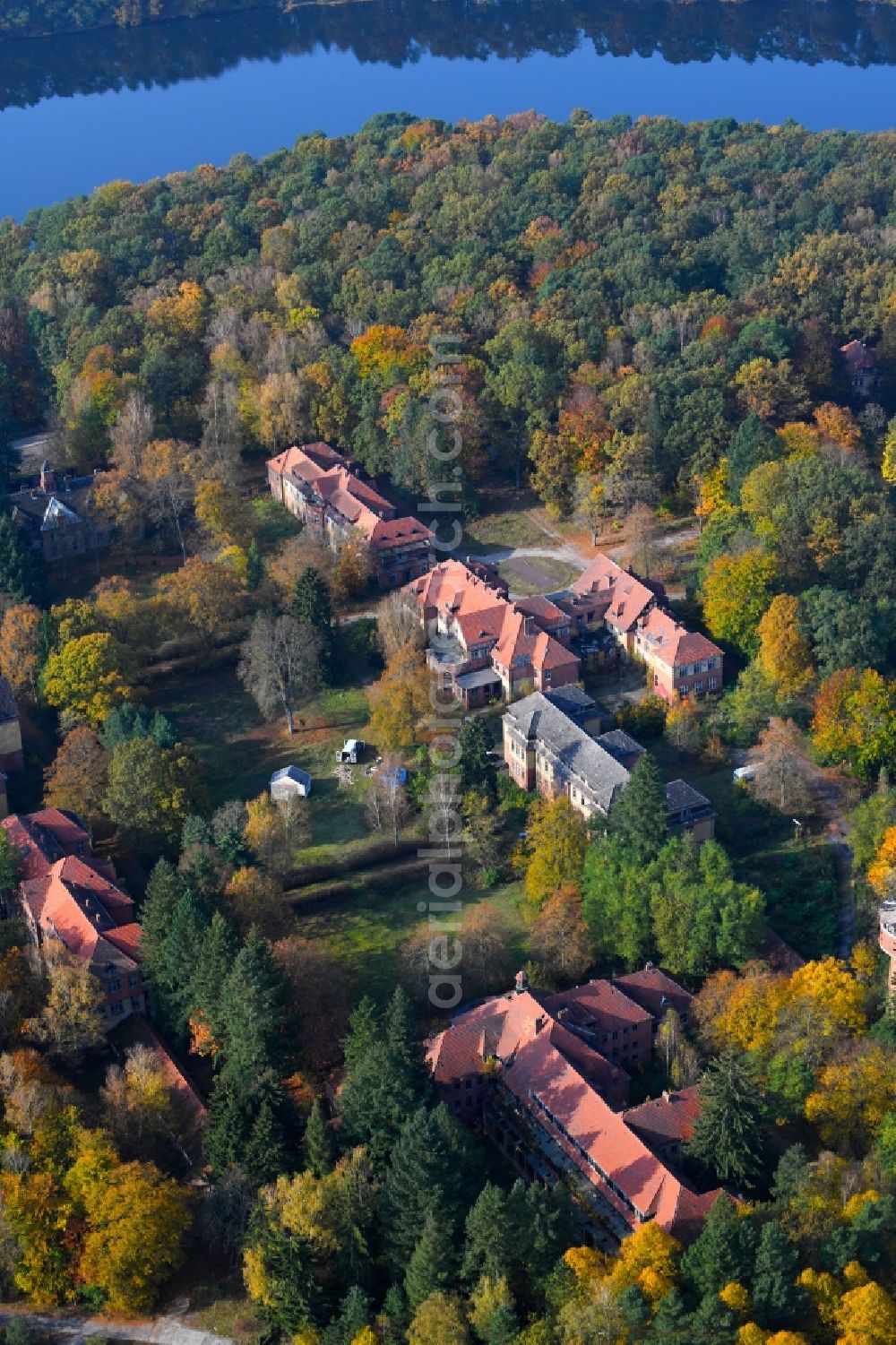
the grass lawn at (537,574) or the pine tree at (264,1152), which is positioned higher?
the pine tree at (264,1152)

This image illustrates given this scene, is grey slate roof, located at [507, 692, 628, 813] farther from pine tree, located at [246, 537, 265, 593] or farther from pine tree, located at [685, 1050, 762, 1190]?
pine tree, located at [246, 537, 265, 593]

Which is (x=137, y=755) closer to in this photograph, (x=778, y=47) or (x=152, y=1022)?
(x=152, y=1022)

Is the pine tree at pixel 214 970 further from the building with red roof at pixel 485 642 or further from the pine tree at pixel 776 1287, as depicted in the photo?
the building with red roof at pixel 485 642

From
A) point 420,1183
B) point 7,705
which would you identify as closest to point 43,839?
point 7,705

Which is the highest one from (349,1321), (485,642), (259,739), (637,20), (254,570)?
(637,20)

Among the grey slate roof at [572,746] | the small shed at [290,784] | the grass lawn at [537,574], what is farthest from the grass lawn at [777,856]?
the small shed at [290,784]

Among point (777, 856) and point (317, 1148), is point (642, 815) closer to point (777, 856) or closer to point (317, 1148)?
point (777, 856)

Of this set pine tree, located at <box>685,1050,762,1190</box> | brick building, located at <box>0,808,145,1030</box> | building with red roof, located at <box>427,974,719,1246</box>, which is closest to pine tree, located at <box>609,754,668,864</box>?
building with red roof, located at <box>427,974,719,1246</box>
